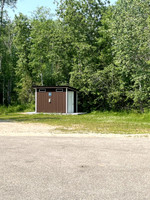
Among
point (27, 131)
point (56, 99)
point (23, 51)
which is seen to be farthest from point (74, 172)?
point (23, 51)

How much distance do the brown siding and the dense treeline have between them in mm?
2725

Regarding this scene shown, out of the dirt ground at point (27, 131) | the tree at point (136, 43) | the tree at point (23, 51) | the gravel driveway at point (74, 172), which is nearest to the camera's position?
the gravel driveway at point (74, 172)

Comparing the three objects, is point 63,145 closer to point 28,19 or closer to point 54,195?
point 54,195

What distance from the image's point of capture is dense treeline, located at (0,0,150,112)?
22.4m

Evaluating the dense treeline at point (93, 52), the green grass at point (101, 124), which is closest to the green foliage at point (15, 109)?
the dense treeline at point (93, 52)

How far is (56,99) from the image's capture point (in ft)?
89.0

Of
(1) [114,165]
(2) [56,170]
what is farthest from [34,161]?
(1) [114,165]

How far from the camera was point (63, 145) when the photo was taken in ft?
27.1

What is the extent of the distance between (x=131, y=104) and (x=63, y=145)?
793 inches

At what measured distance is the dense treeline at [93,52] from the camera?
22.4 metres

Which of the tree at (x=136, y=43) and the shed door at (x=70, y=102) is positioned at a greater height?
the tree at (x=136, y=43)

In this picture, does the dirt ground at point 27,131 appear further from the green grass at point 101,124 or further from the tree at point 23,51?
the tree at point 23,51

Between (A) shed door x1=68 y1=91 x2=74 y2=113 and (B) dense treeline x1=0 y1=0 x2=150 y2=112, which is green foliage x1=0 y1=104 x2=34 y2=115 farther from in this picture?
(A) shed door x1=68 y1=91 x2=74 y2=113

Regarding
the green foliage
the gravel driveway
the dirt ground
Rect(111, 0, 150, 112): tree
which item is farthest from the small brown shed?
the gravel driveway
